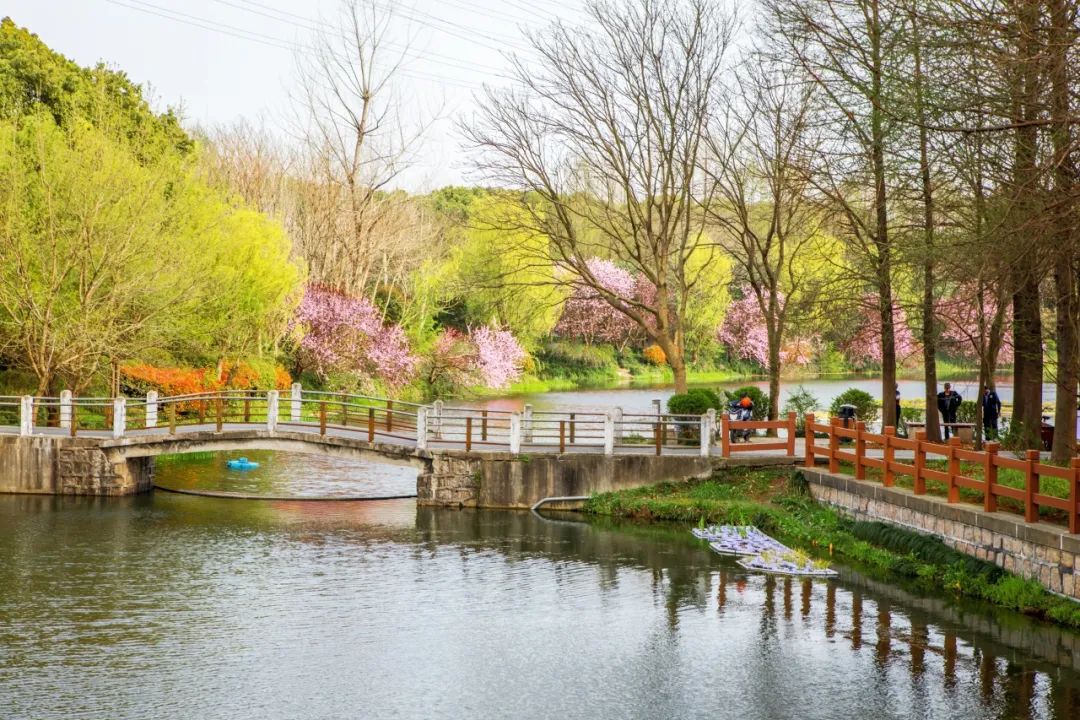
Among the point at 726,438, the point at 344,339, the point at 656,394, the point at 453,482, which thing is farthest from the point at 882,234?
the point at 656,394

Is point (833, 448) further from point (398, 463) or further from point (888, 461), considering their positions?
point (398, 463)

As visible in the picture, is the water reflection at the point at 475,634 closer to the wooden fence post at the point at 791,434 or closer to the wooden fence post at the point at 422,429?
the wooden fence post at the point at 422,429

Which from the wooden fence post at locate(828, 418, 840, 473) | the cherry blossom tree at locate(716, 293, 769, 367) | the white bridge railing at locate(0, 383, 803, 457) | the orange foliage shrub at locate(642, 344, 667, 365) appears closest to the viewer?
the wooden fence post at locate(828, 418, 840, 473)

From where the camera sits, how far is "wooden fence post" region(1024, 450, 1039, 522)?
16.2 metres

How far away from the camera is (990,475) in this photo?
1755 cm

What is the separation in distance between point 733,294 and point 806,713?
58.1 metres

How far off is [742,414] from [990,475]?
1084 cm

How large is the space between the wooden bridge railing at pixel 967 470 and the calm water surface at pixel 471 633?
174 centimetres

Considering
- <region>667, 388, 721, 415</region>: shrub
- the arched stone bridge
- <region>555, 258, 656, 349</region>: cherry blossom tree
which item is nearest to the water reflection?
the arched stone bridge

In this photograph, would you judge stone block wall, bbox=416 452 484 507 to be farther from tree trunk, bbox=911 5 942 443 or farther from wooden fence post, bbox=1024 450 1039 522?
wooden fence post, bbox=1024 450 1039 522

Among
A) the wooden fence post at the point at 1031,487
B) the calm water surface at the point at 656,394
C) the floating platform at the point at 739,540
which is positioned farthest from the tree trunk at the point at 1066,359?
the calm water surface at the point at 656,394

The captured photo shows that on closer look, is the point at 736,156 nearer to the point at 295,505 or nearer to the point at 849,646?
the point at 295,505

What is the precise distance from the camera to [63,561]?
19.8 m

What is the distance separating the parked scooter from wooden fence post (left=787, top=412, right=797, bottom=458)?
5.88ft
